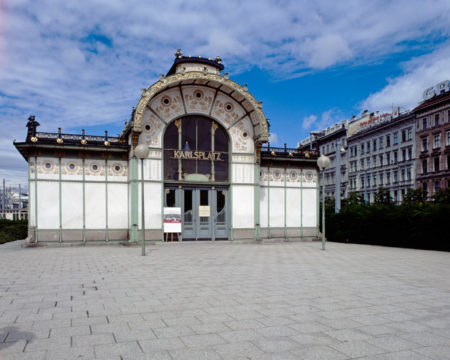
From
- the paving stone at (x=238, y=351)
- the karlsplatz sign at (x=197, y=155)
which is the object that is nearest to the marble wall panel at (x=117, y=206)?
the karlsplatz sign at (x=197, y=155)

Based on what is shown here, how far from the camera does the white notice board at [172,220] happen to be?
75.4 feet

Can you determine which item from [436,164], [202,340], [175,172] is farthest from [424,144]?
[202,340]

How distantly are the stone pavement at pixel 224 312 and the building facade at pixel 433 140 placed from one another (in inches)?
1906

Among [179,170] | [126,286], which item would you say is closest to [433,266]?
[126,286]

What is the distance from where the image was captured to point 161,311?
7.13 metres

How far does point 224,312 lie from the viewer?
705 cm

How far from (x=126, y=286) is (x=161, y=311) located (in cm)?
273

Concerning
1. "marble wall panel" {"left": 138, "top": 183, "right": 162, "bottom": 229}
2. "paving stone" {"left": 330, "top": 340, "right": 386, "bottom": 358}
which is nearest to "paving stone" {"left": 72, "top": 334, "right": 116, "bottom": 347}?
"paving stone" {"left": 330, "top": 340, "right": 386, "bottom": 358}

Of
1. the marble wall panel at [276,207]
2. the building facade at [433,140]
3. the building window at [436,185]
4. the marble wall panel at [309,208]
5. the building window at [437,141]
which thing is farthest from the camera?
the building window at [437,141]

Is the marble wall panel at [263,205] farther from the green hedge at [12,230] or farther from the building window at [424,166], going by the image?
the building window at [424,166]

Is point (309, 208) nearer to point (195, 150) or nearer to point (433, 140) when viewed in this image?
point (195, 150)

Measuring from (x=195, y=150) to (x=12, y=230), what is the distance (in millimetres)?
15546

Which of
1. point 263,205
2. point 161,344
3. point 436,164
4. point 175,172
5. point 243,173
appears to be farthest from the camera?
point 436,164

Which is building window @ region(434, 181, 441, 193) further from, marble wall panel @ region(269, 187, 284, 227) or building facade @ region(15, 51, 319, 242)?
marble wall panel @ region(269, 187, 284, 227)
